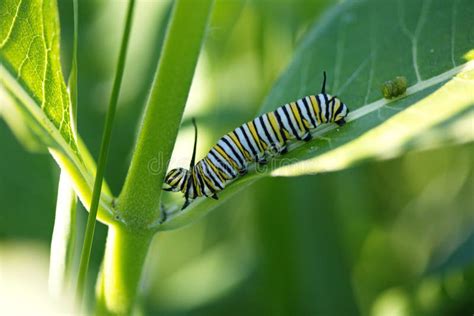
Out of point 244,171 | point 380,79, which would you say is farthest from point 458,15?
point 244,171

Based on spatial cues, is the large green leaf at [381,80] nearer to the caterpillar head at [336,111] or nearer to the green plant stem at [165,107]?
the caterpillar head at [336,111]

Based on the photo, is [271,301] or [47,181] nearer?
[271,301]

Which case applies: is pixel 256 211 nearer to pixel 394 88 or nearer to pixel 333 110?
pixel 333 110

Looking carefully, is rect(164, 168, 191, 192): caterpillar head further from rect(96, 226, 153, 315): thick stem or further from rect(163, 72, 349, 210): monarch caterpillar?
rect(96, 226, 153, 315): thick stem

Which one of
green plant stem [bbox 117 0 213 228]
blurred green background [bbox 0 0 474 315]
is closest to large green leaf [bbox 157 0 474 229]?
green plant stem [bbox 117 0 213 228]

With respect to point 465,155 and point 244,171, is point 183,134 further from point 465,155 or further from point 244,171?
point 465,155
